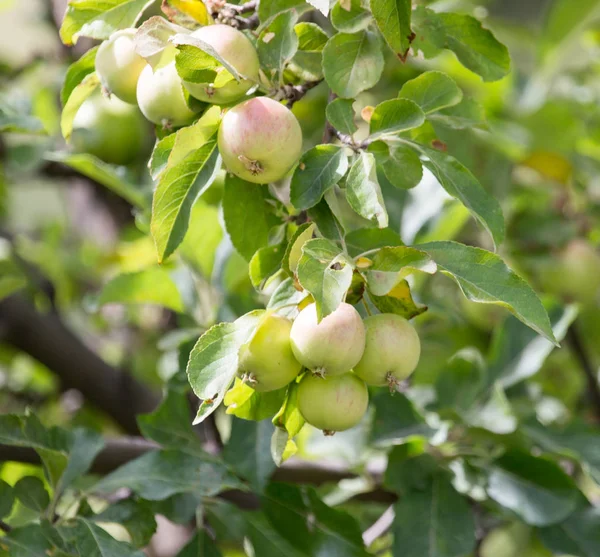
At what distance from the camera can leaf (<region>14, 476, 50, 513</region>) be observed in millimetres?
583

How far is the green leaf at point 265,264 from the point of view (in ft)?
1.61

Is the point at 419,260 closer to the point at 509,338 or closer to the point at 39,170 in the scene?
the point at 509,338

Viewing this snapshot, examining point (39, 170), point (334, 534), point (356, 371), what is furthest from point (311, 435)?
point (39, 170)

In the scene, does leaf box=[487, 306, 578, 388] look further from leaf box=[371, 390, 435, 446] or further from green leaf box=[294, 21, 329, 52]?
green leaf box=[294, 21, 329, 52]

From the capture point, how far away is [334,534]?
65 cm

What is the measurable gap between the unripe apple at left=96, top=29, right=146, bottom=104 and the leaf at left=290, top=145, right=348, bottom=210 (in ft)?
0.38

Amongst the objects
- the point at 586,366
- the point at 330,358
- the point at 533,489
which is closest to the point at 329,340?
the point at 330,358

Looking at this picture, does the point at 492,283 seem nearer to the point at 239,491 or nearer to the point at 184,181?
the point at 184,181

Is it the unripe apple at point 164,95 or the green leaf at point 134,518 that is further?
the green leaf at point 134,518

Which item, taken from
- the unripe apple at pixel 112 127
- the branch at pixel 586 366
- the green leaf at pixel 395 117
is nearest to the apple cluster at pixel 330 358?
the green leaf at pixel 395 117

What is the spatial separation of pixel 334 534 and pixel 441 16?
0.39 meters

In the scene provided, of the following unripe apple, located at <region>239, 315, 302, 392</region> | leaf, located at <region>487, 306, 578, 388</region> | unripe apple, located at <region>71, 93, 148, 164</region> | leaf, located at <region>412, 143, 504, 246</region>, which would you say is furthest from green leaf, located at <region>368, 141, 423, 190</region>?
unripe apple, located at <region>71, 93, 148, 164</region>

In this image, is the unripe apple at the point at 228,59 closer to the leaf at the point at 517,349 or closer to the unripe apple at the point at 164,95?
the unripe apple at the point at 164,95

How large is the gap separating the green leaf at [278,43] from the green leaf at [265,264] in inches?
3.9
